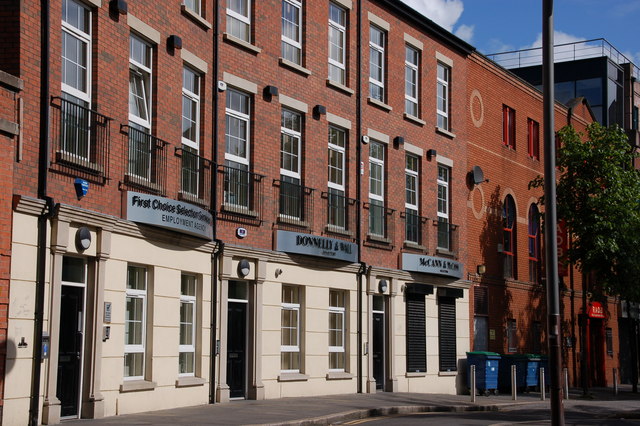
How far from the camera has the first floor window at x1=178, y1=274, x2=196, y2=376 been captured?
19.2 meters

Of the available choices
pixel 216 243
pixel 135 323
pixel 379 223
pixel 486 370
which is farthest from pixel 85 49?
pixel 486 370

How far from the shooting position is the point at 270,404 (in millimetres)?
19672

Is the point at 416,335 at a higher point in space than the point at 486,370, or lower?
higher

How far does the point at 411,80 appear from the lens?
2862cm

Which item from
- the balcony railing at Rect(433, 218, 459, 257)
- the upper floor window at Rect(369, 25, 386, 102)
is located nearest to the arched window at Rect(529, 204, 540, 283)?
the balcony railing at Rect(433, 218, 459, 257)

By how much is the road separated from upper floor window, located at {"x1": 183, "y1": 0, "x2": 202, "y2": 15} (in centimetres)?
875

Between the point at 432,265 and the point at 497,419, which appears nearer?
the point at 497,419

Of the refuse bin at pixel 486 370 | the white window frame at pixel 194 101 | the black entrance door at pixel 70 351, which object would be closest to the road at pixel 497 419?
the refuse bin at pixel 486 370

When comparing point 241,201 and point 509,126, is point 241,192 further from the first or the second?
point 509,126

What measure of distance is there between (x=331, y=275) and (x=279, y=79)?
500cm

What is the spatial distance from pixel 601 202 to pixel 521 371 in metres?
5.96

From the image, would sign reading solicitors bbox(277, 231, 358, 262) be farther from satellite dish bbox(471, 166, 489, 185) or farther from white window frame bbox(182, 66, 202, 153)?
satellite dish bbox(471, 166, 489, 185)

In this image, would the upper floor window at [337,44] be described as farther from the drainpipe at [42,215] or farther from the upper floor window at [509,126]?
the drainpipe at [42,215]

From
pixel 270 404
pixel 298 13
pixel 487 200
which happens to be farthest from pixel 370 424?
pixel 487 200
